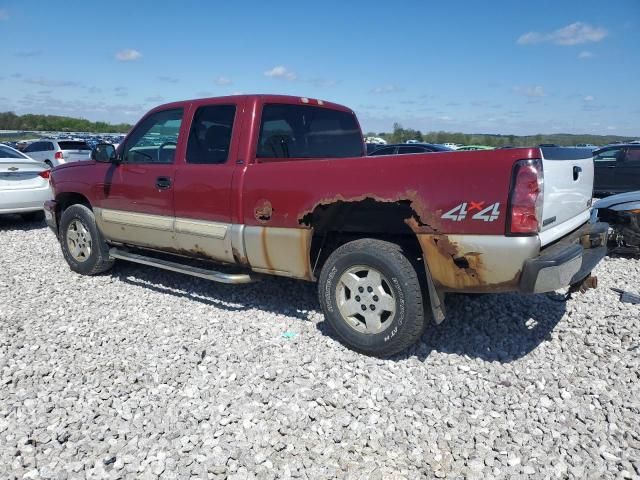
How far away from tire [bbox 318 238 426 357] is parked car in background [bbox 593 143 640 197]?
414 inches

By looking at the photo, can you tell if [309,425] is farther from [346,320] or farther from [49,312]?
[49,312]

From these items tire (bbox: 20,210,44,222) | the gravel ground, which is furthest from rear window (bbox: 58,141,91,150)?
the gravel ground

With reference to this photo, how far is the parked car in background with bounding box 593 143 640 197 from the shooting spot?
12027 millimetres

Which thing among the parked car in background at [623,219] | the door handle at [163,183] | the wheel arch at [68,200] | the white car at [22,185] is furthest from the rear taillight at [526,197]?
the white car at [22,185]

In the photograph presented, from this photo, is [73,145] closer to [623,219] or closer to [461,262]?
[623,219]

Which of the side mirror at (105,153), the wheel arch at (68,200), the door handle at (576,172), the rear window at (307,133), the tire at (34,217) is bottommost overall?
the tire at (34,217)

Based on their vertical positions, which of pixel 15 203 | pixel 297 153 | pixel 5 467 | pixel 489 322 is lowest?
pixel 5 467

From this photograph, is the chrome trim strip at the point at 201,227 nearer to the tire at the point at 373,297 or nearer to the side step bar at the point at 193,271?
the side step bar at the point at 193,271

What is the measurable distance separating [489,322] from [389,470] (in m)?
2.12

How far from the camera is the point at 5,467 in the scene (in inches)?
98.4

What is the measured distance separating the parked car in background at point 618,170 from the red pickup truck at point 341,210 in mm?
9673

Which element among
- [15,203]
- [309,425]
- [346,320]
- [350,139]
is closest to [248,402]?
[309,425]

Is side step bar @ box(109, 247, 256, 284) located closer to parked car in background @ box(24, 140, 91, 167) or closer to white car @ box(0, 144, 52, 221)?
white car @ box(0, 144, 52, 221)

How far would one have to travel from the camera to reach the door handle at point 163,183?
181 inches
